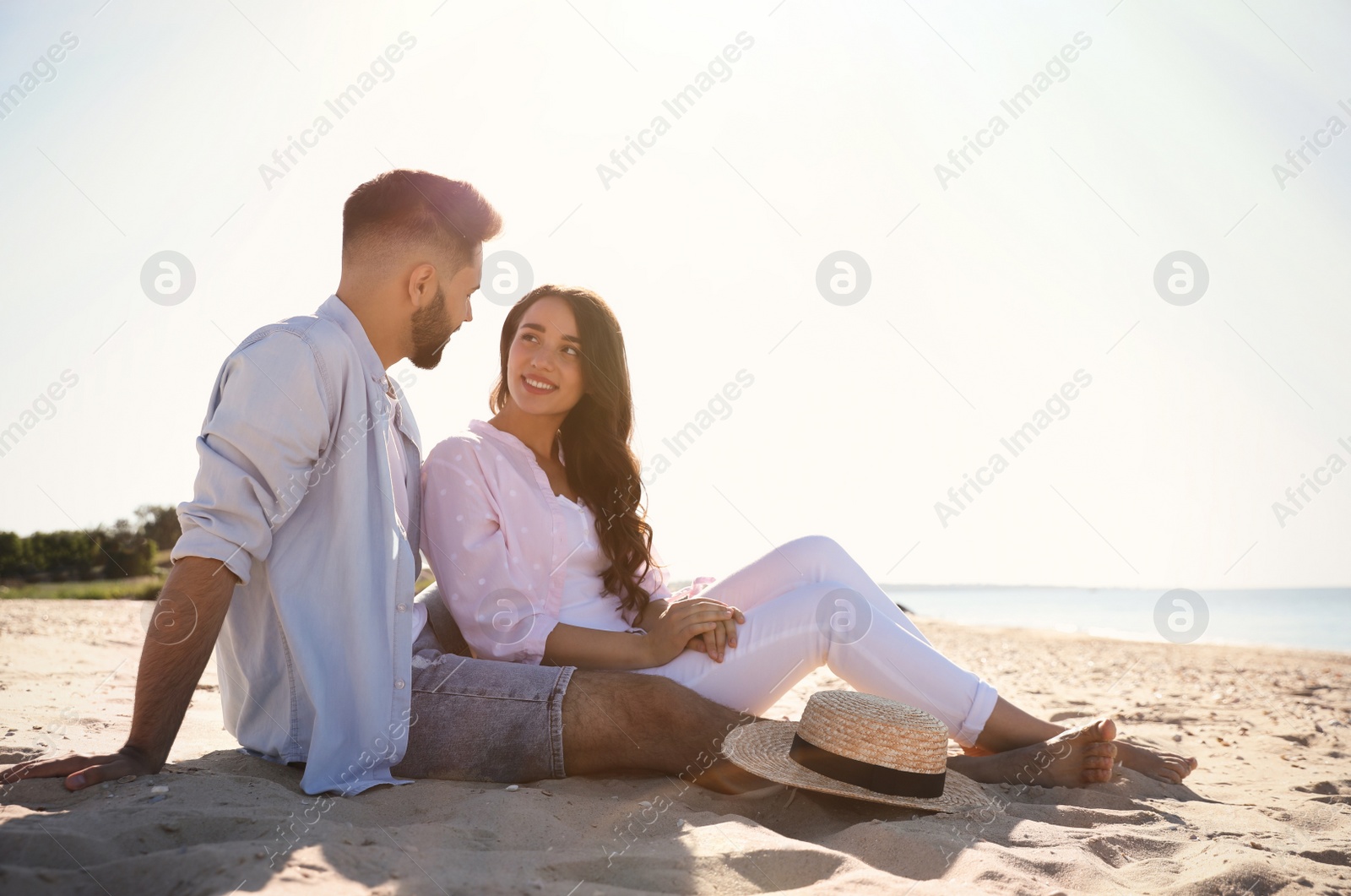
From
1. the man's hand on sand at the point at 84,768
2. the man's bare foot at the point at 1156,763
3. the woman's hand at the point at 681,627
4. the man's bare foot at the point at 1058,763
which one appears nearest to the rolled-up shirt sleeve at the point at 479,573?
the woman's hand at the point at 681,627

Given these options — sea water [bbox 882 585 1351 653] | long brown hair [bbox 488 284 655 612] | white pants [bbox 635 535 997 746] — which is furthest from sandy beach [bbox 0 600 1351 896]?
sea water [bbox 882 585 1351 653]

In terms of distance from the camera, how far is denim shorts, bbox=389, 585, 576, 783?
9.02 feet

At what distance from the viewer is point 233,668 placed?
9.00ft

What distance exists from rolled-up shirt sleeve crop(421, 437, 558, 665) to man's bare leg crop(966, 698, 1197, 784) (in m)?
1.69

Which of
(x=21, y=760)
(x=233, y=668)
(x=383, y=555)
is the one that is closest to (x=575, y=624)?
(x=383, y=555)

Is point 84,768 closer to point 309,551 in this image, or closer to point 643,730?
point 309,551

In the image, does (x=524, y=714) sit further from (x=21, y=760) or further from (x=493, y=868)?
(x=21, y=760)

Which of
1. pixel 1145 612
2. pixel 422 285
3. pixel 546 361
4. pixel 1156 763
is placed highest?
pixel 1145 612

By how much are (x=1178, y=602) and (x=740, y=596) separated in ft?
7.79

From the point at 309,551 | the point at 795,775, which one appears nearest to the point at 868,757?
the point at 795,775

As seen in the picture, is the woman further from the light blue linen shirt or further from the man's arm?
the man's arm

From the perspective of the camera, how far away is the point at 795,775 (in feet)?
8.65

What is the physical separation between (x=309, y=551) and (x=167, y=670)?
19.3 inches

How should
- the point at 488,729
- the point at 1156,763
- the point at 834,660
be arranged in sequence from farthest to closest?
the point at 1156,763 → the point at 834,660 → the point at 488,729
